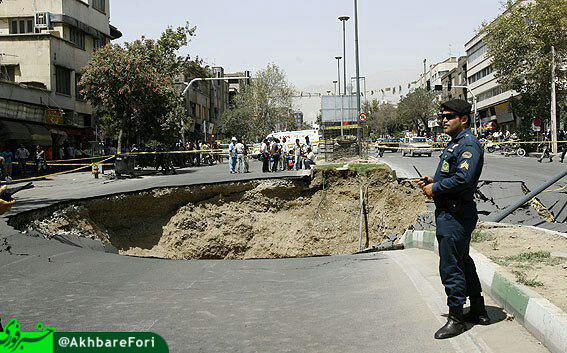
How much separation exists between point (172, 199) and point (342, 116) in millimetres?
28154

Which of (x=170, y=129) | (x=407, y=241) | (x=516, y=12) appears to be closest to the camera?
(x=407, y=241)

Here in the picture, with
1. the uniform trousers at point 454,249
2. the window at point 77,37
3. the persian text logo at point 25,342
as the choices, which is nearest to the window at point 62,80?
the window at point 77,37

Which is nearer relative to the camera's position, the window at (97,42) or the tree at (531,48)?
the window at (97,42)

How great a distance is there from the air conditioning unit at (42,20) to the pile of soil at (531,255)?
33.1 metres

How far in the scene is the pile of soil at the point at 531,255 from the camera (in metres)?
5.68

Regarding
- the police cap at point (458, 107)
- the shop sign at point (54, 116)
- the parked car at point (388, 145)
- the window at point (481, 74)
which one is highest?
the window at point (481, 74)

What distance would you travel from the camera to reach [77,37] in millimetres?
40781

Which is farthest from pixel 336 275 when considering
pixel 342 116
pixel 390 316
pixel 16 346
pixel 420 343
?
pixel 342 116

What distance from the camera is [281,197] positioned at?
2025cm

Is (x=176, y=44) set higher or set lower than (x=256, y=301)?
higher

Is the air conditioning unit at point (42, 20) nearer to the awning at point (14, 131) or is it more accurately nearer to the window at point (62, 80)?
the window at point (62, 80)

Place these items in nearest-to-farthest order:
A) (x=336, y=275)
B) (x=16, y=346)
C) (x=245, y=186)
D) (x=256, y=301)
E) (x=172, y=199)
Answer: (x=16, y=346), (x=256, y=301), (x=336, y=275), (x=172, y=199), (x=245, y=186)

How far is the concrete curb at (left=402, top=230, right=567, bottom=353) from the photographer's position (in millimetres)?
4359

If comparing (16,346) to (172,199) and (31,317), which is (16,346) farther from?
(172,199)
